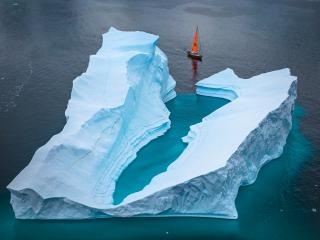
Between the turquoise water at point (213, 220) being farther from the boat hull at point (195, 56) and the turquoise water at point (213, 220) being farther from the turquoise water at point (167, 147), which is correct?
the boat hull at point (195, 56)

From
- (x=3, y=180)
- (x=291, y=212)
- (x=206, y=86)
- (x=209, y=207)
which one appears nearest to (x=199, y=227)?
(x=209, y=207)

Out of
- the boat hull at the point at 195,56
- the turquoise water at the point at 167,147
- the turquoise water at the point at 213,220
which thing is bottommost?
the turquoise water at the point at 213,220

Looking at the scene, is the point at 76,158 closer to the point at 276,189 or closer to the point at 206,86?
the point at 276,189

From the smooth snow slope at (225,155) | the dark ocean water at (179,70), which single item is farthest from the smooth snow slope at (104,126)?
the smooth snow slope at (225,155)

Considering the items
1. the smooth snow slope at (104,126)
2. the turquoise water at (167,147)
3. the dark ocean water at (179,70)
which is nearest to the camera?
the smooth snow slope at (104,126)

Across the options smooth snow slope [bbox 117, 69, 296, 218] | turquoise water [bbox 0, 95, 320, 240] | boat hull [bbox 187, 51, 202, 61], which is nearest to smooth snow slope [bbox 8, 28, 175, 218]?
turquoise water [bbox 0, 95, 320, 240]
